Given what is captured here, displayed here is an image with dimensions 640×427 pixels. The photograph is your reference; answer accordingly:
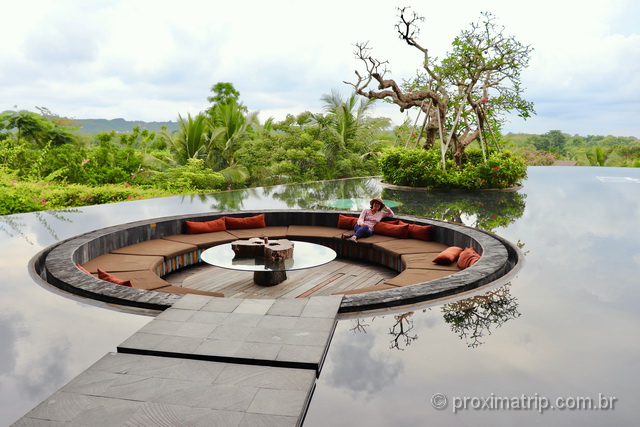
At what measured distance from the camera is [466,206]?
9.02 metres

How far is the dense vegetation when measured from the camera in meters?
12.1

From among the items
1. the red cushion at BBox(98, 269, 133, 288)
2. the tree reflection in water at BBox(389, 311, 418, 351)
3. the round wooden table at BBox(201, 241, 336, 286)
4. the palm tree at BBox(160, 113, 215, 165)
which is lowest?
the round wooden table at BBox(201, 241, 336, 286)

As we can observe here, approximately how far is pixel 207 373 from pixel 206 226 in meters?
4.81

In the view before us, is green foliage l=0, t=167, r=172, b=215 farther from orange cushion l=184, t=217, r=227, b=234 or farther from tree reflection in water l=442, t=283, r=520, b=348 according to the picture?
tree reflection in water l=442, t=283, r=520, b=348

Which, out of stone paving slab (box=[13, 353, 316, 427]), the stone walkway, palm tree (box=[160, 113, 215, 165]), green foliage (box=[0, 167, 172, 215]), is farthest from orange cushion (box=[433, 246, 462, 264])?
palm tree (box=[160, 113, 215, 165])

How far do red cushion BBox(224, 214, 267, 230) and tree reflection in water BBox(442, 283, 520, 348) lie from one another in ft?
14.4

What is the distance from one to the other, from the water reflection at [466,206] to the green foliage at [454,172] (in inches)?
23.2

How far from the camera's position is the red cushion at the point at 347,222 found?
731 centimetres

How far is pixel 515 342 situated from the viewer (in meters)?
2.76

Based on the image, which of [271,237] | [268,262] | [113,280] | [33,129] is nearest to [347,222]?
[271,237]

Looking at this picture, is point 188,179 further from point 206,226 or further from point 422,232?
point 422,232

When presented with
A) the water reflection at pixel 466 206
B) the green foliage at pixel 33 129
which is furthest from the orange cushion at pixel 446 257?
the green foliage at pixel 33 129

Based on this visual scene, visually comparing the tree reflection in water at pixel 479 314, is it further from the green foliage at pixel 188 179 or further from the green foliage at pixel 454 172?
the green foliage at pixel 188 179

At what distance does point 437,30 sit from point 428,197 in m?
5.39
